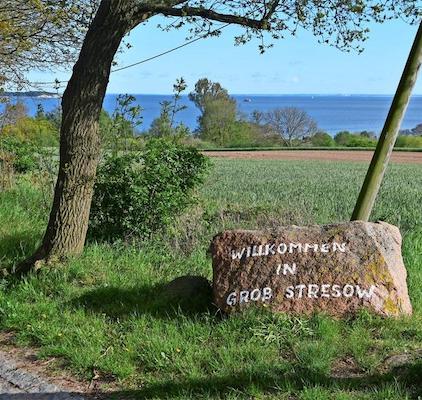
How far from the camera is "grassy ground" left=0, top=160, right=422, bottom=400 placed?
13.0 ft

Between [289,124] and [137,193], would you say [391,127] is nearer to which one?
[137,193]

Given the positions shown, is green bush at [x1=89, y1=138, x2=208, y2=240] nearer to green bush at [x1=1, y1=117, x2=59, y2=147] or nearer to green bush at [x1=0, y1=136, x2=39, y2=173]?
green bush at [x1=1, y1=117, x2=59, y2=147]

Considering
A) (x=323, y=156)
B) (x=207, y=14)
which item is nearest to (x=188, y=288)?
(x=207, y=14)

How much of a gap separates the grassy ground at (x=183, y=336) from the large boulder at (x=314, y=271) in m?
0.13

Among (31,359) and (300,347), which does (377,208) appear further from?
(31,359)

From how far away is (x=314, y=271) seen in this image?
16.2 ft

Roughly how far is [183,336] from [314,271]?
1.14m

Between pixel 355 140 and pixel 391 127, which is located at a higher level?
pixel 355 140

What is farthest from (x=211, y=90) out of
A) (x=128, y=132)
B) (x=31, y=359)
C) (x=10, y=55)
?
(x=31, y=359)

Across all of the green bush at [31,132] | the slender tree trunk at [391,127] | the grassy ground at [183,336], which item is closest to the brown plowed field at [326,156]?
the green bush at [31,132]

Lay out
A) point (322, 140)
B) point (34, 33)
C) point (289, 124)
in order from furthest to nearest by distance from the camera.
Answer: point (289, 124), point (322, 140), point (34, 33)

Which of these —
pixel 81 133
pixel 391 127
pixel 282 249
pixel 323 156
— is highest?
pixel 391 127

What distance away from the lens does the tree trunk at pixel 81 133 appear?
6.15m

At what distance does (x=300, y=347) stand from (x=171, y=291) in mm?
1521
